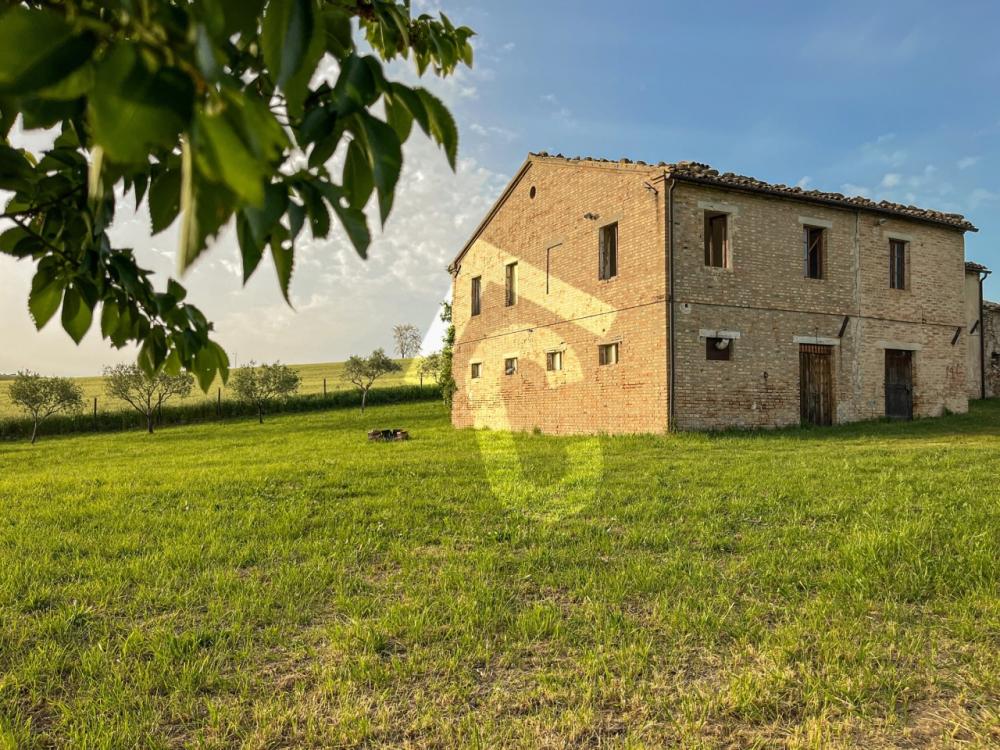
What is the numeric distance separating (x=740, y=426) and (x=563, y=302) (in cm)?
597

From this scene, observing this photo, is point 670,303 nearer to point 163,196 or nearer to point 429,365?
point 163,196

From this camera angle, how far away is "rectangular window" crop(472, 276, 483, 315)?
22.1 meters

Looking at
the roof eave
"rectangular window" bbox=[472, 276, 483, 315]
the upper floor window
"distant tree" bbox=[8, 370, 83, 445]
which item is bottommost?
"distant tree" bbox=[8, 370, 83, 445]

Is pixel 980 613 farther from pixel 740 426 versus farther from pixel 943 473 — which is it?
pixel 740 426

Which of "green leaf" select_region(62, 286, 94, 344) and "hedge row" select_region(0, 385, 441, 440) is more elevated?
"green leaf" select_region(62, 286, 94, 344)

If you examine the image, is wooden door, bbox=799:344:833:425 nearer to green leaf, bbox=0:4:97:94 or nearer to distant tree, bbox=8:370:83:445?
green leaf, bbox=0:4:97:94

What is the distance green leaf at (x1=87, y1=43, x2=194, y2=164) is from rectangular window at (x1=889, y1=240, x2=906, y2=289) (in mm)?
20775

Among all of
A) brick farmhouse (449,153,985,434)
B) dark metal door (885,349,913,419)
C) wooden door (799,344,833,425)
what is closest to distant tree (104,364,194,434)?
brick farmhouse (449,153,985,434)

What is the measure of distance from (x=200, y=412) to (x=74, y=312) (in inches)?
1409

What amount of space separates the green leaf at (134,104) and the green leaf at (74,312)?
104 centimetres

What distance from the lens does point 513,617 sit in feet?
12.1

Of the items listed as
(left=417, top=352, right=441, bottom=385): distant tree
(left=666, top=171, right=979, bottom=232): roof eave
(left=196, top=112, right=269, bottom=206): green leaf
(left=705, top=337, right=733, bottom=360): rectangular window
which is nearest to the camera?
(left=196, top=112, right=269, bottom=206): green leaf

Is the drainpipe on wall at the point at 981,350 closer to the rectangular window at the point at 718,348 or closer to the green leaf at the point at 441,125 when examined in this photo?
the rectangular window at the point at 718,348

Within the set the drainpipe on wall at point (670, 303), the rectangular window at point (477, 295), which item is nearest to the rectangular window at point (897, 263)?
the drainpipe on wall at point (670, 303)
